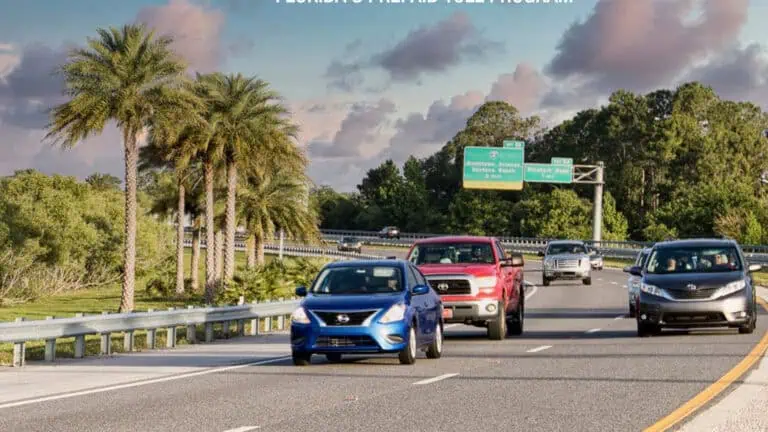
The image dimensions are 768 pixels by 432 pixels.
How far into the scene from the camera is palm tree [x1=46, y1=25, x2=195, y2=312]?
165 ft

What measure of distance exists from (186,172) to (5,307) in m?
10.4

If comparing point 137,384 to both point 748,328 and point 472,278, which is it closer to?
point 472,278

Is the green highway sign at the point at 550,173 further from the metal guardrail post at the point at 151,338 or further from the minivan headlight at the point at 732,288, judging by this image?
the metal guardrail post at the point at 151,338

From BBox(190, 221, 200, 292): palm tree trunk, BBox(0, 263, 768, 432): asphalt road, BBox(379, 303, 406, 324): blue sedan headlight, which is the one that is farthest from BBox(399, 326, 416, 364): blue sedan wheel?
BBox(190, 221, 200, 292): palm tree trunk

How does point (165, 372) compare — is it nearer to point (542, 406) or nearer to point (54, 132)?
point (542, 406)

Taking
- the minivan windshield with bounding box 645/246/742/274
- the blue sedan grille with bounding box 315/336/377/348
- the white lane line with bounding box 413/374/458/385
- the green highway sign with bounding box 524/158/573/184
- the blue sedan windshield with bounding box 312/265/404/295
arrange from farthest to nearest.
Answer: the green highway sign with bounding box 524/158/573/184, the minivan windshield with bounding box 645/246/742/274, the blue sedan windshield with bounding box 312/265/404/295, the blue sedan grille with bounding box 315/336/377/348, the white lane line with bounding box 413/374/458/385

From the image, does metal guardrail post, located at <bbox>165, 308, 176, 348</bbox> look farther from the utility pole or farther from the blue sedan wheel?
the utility pole

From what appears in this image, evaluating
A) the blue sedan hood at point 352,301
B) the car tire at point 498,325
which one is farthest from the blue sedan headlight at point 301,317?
the car tire at point 498,325

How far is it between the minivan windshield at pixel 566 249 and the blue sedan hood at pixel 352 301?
117 ft

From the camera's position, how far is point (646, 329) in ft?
78.6

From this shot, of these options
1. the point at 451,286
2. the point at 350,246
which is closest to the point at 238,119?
the point at 451,286

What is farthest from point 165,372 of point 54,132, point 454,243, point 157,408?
point 54,132

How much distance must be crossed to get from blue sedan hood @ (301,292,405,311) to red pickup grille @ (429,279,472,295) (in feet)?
15.9

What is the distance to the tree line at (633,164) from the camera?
369ft
